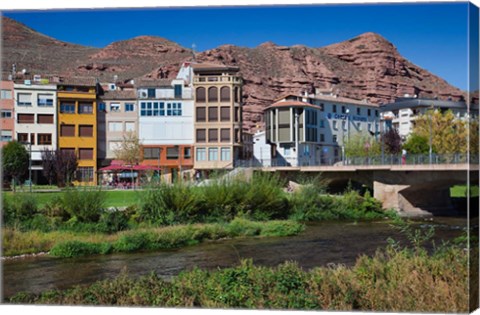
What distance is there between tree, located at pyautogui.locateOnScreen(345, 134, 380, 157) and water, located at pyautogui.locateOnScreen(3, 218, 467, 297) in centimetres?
1239

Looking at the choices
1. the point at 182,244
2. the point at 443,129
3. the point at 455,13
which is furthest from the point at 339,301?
the point at 443,129

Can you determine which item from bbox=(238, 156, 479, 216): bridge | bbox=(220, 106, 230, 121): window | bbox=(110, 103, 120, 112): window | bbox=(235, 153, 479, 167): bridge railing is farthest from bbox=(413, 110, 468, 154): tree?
bbox=(110, 103, 120, 112): window

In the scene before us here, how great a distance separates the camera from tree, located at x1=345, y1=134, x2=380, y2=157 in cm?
3111

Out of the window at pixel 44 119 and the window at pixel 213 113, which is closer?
the window at pixel 44 119

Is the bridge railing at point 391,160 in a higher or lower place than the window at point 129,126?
lower

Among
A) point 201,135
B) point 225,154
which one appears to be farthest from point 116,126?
point 225,154

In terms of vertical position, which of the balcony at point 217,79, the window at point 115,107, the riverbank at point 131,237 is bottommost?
the riverbank at point 131,237

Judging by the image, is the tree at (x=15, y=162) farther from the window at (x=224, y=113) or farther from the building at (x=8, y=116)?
the window at (x=224, y=113)

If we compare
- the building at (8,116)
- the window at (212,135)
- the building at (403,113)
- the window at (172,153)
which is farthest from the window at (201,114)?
the building at (8,116)

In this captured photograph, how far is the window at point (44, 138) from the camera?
15.7 m

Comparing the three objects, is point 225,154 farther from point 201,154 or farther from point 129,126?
point 129,126

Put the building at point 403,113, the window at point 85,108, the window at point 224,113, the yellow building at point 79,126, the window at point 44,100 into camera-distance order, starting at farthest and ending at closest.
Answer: the building at point 403,113
the window at point 224,113
the window at point 85,108
the window at point 44,100
the yellow building at point 79,126

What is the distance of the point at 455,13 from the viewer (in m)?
8.32

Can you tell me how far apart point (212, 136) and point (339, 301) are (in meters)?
22.1
